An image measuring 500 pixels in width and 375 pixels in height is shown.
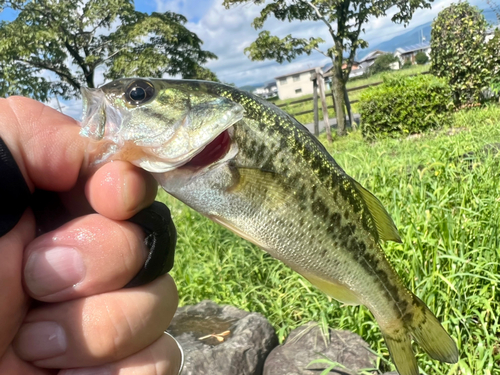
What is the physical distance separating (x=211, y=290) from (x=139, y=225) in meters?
2.93

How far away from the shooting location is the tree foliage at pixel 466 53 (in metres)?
11.8

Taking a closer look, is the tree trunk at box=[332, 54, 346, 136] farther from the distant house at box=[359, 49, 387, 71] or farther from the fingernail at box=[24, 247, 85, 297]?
the distant house at box=[359, 49, 387, 71]

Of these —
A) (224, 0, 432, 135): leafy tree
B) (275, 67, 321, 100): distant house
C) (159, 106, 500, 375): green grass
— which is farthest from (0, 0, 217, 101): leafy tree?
(275, 67, 321, 100): distant house

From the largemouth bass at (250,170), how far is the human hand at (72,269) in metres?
0.14

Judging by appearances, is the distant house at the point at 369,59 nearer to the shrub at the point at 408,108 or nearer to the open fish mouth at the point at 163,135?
the shrub at the point at 408,108

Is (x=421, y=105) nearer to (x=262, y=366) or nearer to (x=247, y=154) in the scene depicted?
(x=262, y=366)

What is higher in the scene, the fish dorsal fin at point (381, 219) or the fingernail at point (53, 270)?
the fingernail at point (53, 270)

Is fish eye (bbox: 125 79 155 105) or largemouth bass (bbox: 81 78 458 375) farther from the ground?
fish eye (bbox: 125 79 155 105)

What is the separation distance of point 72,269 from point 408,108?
34.7ft

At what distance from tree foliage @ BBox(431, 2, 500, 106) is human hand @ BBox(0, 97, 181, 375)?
13093mm

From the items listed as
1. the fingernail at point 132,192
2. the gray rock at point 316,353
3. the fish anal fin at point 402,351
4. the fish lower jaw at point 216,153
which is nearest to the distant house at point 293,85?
the gray rock at point 316,353

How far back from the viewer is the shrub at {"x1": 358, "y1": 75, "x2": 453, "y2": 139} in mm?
10344

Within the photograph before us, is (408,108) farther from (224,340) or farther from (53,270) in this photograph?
(53,270)

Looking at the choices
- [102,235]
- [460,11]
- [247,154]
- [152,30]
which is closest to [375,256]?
[247,154]
